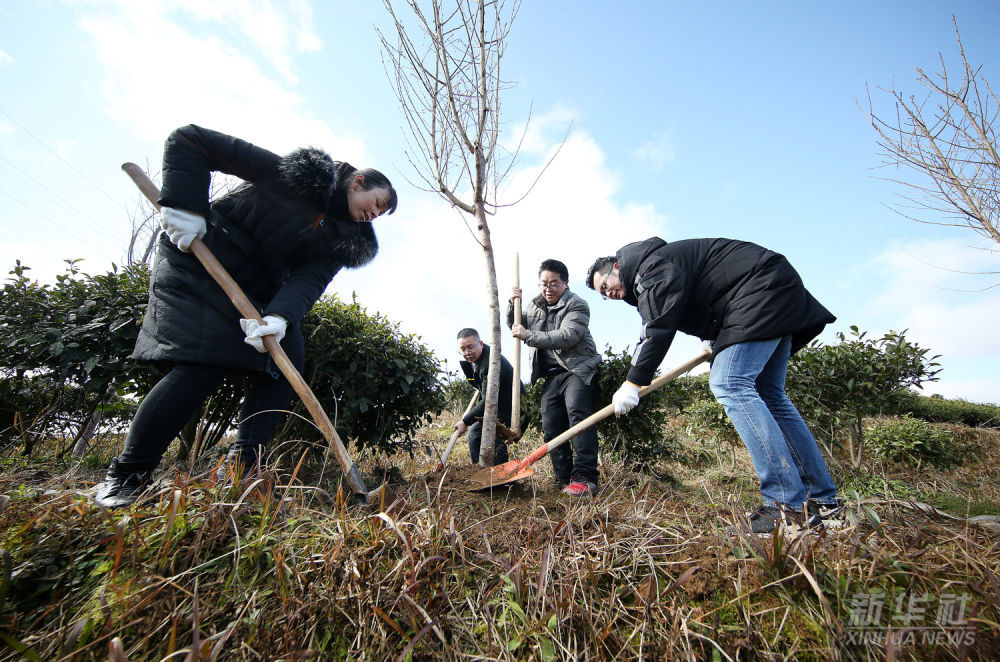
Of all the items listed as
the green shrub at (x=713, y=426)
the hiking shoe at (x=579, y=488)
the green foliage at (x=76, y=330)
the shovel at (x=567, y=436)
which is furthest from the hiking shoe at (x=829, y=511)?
the green shrub at (x=713, y=426)

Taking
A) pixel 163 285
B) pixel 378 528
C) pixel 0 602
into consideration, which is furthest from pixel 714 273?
pixel 0 602

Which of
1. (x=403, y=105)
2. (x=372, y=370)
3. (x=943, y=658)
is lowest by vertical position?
(x=943, y=658)

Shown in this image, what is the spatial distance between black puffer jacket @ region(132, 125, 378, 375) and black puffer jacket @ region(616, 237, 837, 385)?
1.85 m

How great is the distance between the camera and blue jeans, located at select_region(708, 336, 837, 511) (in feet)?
6.93

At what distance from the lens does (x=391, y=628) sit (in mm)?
1249

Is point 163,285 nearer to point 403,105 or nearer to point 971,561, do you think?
point 403,105

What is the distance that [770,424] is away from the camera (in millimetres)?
2188

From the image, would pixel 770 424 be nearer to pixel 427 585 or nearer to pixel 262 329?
pixel 427 585

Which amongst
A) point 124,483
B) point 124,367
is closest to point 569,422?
point 124,483

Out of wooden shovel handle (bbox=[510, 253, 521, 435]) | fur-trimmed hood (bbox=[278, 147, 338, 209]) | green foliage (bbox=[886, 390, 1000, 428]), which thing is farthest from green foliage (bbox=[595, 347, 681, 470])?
green foliage (bbox=[886, 390, 1000, 428])

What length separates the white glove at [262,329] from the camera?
2117mm

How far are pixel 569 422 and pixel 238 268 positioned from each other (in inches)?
108

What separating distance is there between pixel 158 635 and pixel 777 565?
1.87 m

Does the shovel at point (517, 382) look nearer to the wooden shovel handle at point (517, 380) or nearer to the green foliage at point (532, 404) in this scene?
the wooden shovel handle at point (517, 380)
